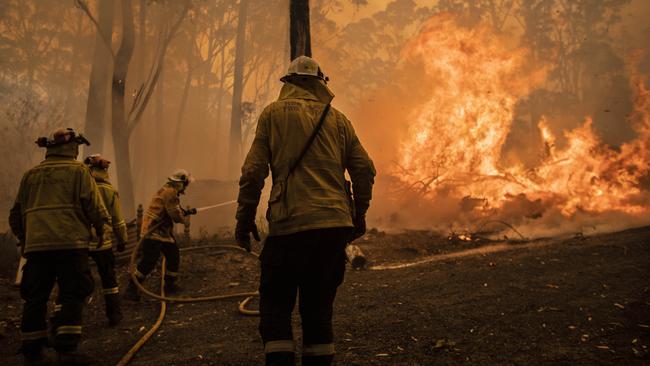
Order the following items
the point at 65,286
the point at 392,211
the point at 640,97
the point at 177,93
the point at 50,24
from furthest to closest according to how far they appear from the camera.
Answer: the point at 177,93
the point at 50,24
the point at 392,211
the point at 640,97
the point at 65,286

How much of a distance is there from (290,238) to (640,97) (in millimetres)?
16483

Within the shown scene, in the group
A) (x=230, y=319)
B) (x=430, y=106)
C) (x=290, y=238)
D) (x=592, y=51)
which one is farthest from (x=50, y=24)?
(x=592, y=51)

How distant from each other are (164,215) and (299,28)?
5962mm

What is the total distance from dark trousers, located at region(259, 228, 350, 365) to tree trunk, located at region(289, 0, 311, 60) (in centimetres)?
835

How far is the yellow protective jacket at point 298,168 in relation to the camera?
2.87 meters

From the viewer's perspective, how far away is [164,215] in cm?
677

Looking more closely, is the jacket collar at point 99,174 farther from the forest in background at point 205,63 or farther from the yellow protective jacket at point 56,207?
the forest in background at point 205,63

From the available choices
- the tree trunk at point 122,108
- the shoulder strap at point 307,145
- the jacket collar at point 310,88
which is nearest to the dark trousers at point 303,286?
the shoulder strap at point 307,145

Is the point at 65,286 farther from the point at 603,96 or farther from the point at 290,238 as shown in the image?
the point at 603,96

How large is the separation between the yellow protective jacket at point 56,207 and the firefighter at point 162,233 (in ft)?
7.53

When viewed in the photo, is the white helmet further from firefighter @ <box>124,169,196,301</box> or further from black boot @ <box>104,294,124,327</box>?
black boot @ <box>104,294,124,327</box>

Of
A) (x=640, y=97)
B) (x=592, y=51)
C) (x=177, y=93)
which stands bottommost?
(x=640, y=97)

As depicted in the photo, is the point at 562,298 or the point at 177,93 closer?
the point at 562,298

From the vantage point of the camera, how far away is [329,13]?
30.0 m
